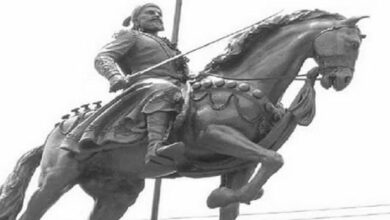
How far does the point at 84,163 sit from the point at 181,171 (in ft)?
2.78

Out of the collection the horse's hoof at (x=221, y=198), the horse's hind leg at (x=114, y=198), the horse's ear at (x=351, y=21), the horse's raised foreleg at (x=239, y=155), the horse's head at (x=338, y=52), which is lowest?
the horse's hind leg at (x=114, y=198)

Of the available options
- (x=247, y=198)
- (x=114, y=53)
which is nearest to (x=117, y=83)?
(x=114, y=53)

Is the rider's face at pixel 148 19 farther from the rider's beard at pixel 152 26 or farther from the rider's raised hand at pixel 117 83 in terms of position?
the rider's raised hand at pixel 117 83

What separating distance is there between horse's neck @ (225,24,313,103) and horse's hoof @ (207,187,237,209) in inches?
34.2

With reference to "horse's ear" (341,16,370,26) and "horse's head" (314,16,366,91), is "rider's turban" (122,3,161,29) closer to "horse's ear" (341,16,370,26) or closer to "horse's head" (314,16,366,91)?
"horse's head" (314,16,366,91)

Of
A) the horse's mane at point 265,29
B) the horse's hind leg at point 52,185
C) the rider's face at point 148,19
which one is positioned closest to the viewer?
the horse's mane at point 265,29

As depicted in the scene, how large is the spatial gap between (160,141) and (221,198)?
66cm

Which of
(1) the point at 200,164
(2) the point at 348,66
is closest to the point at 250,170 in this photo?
(1) the point at 200,164

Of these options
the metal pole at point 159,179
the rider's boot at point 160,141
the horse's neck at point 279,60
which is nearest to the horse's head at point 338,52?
the horse's neck at point 279,60

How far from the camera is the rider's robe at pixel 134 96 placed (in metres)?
11.9

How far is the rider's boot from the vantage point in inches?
450

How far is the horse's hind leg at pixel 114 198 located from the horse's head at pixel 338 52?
207 cm

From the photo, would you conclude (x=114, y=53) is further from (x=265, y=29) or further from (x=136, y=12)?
(x=265, y=29)

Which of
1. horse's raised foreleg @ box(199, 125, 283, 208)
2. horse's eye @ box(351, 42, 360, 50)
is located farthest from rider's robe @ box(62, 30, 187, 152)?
horse's eye @ box(351, 42, 360, 50)
